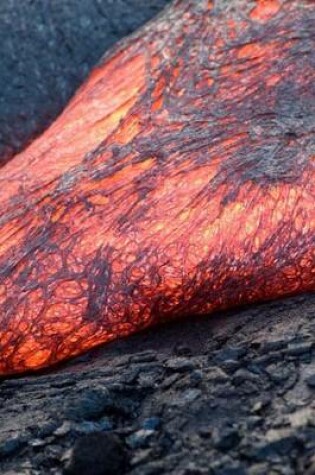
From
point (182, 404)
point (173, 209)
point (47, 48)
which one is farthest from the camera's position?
point (47, 48)

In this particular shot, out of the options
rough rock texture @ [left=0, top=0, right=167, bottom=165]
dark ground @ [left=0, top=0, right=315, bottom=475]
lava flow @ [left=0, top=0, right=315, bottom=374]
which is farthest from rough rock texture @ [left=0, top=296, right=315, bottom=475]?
rough rock texture @ [left=0, top=0, right=167, bottom=165]

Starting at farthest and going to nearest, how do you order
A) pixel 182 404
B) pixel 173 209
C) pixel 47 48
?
pixel 47 48, pixel 173 209, pixel 182 404

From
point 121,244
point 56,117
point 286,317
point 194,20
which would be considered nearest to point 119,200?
point 121,244

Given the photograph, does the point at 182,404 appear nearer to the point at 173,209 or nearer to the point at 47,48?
the point at 173,209

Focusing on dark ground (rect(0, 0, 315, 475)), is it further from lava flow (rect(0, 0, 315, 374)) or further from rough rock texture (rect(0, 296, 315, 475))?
lava flow (rect(0, 0, 315, 374))

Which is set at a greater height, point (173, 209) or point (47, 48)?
point (47, 48)

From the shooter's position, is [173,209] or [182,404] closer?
[182,404]

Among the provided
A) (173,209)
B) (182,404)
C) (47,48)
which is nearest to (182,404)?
(182,404)
